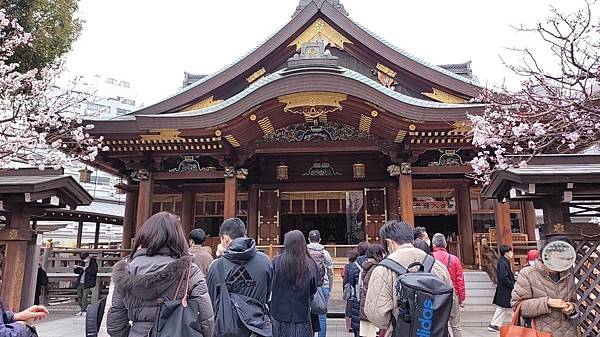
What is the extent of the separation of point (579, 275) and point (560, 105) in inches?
64.2

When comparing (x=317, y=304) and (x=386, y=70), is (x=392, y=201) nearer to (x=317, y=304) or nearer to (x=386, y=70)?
(x=386, y=70)

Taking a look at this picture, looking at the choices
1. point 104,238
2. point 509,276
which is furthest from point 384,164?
point 104,238

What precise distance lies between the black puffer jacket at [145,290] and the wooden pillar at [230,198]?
8.20 meters

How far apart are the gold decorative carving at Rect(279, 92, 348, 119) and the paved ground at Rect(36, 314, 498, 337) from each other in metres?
4.68

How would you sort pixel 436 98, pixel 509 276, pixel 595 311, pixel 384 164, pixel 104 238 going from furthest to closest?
pixel 104 238, pixel 384 164, pixel 436 98, pixel 509 276, pixel 595 311

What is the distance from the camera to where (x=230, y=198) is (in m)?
10.9

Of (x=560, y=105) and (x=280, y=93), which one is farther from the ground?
(x=280, y=93)

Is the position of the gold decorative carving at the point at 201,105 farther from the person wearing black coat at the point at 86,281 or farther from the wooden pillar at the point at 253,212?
the person wearing black coat at the point at 86,281

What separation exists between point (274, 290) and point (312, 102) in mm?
6451

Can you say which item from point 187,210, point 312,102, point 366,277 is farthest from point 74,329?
point 312,102

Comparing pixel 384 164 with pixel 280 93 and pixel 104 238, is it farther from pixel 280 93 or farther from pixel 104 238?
pixel 104 238

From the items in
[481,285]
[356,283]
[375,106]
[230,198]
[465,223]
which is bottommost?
[481,285]

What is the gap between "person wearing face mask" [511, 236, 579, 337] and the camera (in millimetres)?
3184

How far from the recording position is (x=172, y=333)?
2.28 m
